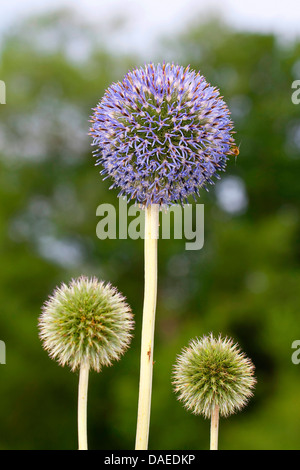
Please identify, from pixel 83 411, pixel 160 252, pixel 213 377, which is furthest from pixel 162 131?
pixel 160 252

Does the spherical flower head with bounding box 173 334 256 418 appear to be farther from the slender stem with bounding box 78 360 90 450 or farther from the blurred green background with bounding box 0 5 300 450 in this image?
the blurred green background with bounding box 0 5 300 450

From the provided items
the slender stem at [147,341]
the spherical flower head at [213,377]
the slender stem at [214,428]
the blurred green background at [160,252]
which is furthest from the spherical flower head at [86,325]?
the blurred green background at [160,252]

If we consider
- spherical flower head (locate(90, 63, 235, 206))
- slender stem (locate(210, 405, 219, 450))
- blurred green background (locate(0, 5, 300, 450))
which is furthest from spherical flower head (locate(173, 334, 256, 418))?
blurred green background (locate(0, 5, 300, 450))

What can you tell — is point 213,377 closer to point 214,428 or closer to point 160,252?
point 214,428

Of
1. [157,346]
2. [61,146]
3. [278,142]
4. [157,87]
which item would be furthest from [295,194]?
[157,87]

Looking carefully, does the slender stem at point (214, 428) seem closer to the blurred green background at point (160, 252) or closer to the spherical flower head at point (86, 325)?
the spherical flower head at point (86, 325)

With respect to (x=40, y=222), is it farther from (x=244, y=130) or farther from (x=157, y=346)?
(x=244, y=130)

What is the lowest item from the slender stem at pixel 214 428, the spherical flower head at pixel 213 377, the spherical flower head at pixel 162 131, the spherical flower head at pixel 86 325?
the slender stem at pixel 214 428
